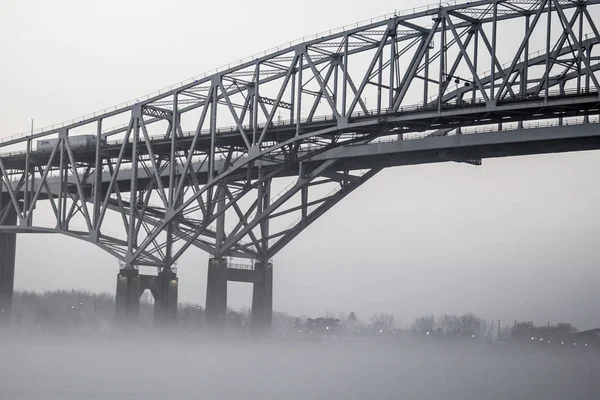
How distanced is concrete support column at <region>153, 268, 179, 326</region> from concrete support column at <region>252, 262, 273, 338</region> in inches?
255

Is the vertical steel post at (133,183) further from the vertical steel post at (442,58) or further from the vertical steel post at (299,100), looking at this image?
the vertical steel post at (442,58)

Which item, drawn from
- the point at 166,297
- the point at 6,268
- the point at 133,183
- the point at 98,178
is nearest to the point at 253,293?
the point at 166,297

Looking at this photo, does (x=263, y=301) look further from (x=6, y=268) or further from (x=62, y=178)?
(x=6, y=268)

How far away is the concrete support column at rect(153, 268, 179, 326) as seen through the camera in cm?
7756

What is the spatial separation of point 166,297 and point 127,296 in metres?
3.25

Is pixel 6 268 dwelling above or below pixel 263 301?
above

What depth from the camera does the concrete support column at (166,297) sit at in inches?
3054

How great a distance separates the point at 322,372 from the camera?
6038cm

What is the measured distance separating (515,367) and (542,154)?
46.3 ft

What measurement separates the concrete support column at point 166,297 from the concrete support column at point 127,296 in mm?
1943

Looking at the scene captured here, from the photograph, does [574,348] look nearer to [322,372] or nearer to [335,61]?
[322,372]

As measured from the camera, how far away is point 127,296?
76.2 meters

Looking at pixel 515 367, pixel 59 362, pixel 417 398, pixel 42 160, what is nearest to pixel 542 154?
pixel 515 367

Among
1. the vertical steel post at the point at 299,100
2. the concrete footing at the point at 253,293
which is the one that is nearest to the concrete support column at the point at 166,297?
the concrete footing at the point at 253,293
